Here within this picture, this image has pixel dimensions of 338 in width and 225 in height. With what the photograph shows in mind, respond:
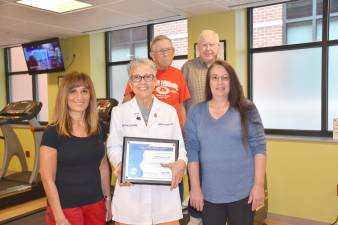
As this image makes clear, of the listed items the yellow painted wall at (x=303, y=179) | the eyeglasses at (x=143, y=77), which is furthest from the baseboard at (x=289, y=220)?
the eyeglasses at (x=143, y=77)

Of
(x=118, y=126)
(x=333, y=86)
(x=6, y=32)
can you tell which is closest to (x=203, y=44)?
(x=118, y=126)

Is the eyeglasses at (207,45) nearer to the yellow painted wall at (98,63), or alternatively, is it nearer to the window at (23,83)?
the yellow painted wall at (98,63)

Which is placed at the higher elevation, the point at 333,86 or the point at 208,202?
the point at 333,86

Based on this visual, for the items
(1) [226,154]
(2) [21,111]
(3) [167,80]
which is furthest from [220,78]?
(2) [21,111]

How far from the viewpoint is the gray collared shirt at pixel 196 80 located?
2.67m

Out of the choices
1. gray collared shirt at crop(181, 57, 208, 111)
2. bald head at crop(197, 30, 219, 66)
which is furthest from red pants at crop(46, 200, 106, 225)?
bald head at crop(197, 30, 219, 66)

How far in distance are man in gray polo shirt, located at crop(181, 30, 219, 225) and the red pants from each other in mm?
801

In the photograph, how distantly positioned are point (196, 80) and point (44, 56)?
4.25 meters

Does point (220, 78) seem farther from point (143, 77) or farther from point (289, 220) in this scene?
point (289, 220)

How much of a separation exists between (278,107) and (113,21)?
264 cm

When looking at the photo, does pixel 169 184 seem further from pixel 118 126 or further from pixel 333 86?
pixel 333 86

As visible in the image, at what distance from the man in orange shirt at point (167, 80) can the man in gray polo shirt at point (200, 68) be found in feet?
0.48

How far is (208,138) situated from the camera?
188 cm

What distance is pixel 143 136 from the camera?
1.83 meters
